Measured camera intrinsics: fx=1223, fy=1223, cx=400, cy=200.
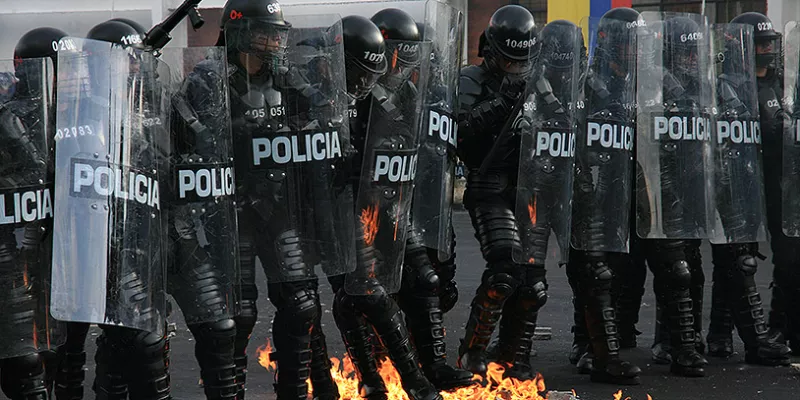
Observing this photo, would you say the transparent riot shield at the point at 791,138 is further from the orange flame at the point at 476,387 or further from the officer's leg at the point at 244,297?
the officer's leg at the point at 244,297

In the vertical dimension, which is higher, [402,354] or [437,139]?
[437,139]

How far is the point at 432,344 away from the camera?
5785mm

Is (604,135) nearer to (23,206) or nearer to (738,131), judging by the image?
(738,131)

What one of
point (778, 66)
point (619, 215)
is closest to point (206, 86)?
point (619, 215)

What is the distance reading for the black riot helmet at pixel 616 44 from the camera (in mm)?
5914

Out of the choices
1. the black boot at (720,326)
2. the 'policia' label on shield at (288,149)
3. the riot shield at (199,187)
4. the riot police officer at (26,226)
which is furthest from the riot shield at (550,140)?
the riot police officer at (26,226)

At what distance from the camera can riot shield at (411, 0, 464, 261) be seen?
18.1 feet

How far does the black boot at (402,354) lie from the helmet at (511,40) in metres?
1.43

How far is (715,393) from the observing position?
6062 mm

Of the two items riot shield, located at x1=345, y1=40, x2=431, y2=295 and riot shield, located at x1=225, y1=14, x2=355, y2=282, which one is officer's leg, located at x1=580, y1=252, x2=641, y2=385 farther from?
riot shield, located at x1=225, y1=14, x2=355, y2=282

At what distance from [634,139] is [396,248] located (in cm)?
153

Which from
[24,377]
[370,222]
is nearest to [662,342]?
[370,222]

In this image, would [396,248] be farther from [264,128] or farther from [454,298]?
[454,298]

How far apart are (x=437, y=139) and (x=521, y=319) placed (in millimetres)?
1060
